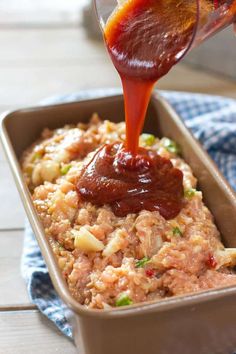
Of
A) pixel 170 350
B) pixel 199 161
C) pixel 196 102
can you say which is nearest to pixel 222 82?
pixel 196 102

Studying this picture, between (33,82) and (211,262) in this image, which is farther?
(33,82)

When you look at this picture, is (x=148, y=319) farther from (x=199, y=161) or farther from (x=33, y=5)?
(x=33, y=5)

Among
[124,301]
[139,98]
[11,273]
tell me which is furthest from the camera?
[11,273]

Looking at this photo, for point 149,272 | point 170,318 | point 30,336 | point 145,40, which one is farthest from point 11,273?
point 145,40

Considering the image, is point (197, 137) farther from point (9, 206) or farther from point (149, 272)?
point (149, 272)

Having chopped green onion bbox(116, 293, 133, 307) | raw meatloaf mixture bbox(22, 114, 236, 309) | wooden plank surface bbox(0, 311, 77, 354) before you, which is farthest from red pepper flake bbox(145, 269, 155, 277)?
wooden plank surface bbox(0, 311, 77, 354)

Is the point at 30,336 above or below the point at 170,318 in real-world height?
below

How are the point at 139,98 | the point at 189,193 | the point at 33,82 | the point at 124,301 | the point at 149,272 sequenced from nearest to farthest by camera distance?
the point at 124,301
the point at 149,272
the point at 139,98
the point at 189,193
the point at 33,82

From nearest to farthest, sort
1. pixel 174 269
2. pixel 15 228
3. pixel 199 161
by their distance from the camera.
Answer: pixel 174 269 < pixel 199 161 < pixel 15 228

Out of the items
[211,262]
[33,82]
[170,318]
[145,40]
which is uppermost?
[145,40]
